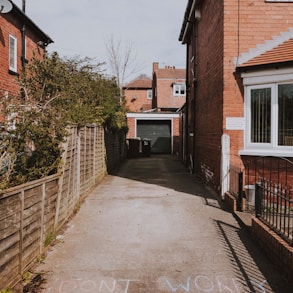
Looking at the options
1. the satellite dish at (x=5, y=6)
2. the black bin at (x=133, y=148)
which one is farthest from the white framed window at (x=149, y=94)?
the satellite dish at (x=5, y=6)

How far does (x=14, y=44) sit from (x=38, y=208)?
11.3 metres

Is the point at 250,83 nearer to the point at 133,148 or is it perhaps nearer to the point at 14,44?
the point at 14,44

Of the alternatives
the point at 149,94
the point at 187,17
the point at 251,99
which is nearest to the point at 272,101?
the point at 251,99

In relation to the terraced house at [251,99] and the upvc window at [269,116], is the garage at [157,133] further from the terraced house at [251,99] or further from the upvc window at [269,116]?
the upvc window at [269,116]

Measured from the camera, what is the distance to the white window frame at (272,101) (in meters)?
7.53

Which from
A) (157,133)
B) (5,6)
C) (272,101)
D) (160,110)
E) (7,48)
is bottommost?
(157,133)

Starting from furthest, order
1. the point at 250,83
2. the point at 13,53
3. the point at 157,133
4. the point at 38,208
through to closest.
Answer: the point at 157,133 < the point at 13,53 < the point at 250,83 < the point at 38,208

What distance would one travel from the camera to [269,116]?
7.83 metres

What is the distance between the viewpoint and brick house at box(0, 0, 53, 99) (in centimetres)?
1253

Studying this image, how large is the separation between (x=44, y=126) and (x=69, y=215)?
2122 mm

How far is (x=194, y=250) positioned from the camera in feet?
16.9

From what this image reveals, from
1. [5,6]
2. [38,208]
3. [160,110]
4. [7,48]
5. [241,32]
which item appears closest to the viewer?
[38,208]

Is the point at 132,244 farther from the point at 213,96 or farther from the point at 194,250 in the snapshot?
the point at 213,96

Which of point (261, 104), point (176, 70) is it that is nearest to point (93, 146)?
point (261, 104)
